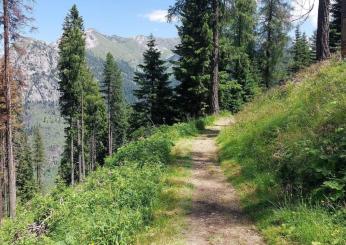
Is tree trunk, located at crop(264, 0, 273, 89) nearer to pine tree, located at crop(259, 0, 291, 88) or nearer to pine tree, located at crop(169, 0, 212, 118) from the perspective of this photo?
pine tree, located at crop(259, 0, 291, 88)

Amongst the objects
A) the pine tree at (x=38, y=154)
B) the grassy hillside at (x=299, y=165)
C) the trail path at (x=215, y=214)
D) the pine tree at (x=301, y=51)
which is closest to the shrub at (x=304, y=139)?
the grassy hillside at (x=299, y=165)

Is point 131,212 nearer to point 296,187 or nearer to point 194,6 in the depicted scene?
point 296,187

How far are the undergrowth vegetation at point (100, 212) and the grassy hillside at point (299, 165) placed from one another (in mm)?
2063

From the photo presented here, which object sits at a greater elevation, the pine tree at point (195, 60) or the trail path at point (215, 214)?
the pine tree at point (195, 60)

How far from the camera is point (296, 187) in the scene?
7809 millimetres

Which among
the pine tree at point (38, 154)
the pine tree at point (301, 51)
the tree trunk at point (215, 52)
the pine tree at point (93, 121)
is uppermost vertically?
the pine tree at point (301, 51)

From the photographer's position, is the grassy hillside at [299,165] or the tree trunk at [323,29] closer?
the grassy hillside at [299,165]

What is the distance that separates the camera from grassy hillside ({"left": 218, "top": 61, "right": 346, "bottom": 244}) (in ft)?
21.3

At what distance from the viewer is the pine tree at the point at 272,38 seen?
144ft

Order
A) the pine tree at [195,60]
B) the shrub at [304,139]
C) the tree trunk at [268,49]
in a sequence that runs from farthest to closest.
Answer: the tree trunk at [268,49]
the pine tree at [195,60]
the shrub at [304,139]

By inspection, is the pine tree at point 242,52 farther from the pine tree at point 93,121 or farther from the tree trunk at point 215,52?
the pine tree at point 93,121

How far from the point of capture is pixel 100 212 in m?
7.52

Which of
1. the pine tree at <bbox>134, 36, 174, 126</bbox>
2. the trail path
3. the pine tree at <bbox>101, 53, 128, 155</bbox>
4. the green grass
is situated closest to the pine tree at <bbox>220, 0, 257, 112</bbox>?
the pine tree at <bbox>134, 36, 174, 126</bbox>

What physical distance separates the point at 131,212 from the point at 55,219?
1390 millimetres
